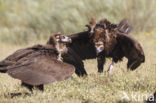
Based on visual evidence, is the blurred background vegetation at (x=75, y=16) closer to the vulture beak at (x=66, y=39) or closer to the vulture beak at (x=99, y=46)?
the vulture beak at (x=99, y=46)

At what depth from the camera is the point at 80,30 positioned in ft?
45.1

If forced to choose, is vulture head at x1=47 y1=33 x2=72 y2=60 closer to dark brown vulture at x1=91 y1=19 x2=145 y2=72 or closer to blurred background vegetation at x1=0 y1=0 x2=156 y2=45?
dark brown vulture at x1=91 y1=19 x2=145 y2=72

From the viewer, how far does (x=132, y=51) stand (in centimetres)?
763

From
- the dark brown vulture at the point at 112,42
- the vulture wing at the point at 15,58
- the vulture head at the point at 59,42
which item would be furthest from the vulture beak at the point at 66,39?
the vulture wing at the point at 15,58

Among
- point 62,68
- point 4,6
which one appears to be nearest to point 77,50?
point 62,68

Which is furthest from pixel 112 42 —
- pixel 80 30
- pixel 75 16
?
pixel 75 16

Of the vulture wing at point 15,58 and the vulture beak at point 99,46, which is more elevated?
the vulture beak at point 99,46

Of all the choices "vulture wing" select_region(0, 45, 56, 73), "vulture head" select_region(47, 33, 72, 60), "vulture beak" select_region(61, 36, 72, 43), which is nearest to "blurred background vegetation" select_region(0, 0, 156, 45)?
"vulture beak" select_region(61, 36, 72, 43)

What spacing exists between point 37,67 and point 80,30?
25.5 ft

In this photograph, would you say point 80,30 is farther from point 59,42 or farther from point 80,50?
point 59,42

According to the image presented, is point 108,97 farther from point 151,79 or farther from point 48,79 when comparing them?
point 151,79

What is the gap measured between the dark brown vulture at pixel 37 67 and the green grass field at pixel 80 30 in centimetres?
31

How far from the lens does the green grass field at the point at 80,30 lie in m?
6.21

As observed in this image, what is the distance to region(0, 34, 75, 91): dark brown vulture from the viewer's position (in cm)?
582
